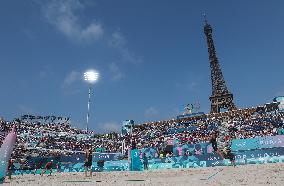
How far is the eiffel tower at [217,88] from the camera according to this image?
86.4 meters

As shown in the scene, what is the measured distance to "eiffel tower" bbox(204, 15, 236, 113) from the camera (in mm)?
86375

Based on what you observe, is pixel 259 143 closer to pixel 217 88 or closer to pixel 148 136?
pixel 148 136

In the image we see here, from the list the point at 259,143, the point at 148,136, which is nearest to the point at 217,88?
the point at 148,136

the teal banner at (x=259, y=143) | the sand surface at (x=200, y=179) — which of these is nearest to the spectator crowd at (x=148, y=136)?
the teal banner at (x=259, y=143)

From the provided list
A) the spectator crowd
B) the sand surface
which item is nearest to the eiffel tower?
the spectator crowd

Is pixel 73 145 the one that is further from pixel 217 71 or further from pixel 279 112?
pixel 217 71

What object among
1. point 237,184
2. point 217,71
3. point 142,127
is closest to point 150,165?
point 237,184

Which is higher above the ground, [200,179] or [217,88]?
[217,88]

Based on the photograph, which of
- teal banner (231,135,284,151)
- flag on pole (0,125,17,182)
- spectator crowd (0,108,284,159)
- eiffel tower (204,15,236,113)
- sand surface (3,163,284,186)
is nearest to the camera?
sand surface (3,163,284,186)

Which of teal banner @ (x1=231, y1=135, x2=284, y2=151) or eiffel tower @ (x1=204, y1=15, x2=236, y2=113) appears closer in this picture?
teal banner @ (x1=231, y1=135, x2=284, y2=151)

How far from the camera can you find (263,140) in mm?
32750

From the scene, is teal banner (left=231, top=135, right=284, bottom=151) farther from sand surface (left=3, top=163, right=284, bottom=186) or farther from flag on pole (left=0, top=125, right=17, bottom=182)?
flag on pole (left=0, top=125, right=17, bottom=182)

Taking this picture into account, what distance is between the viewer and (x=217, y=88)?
299ft

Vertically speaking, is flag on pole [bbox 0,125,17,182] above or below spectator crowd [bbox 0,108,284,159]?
below
